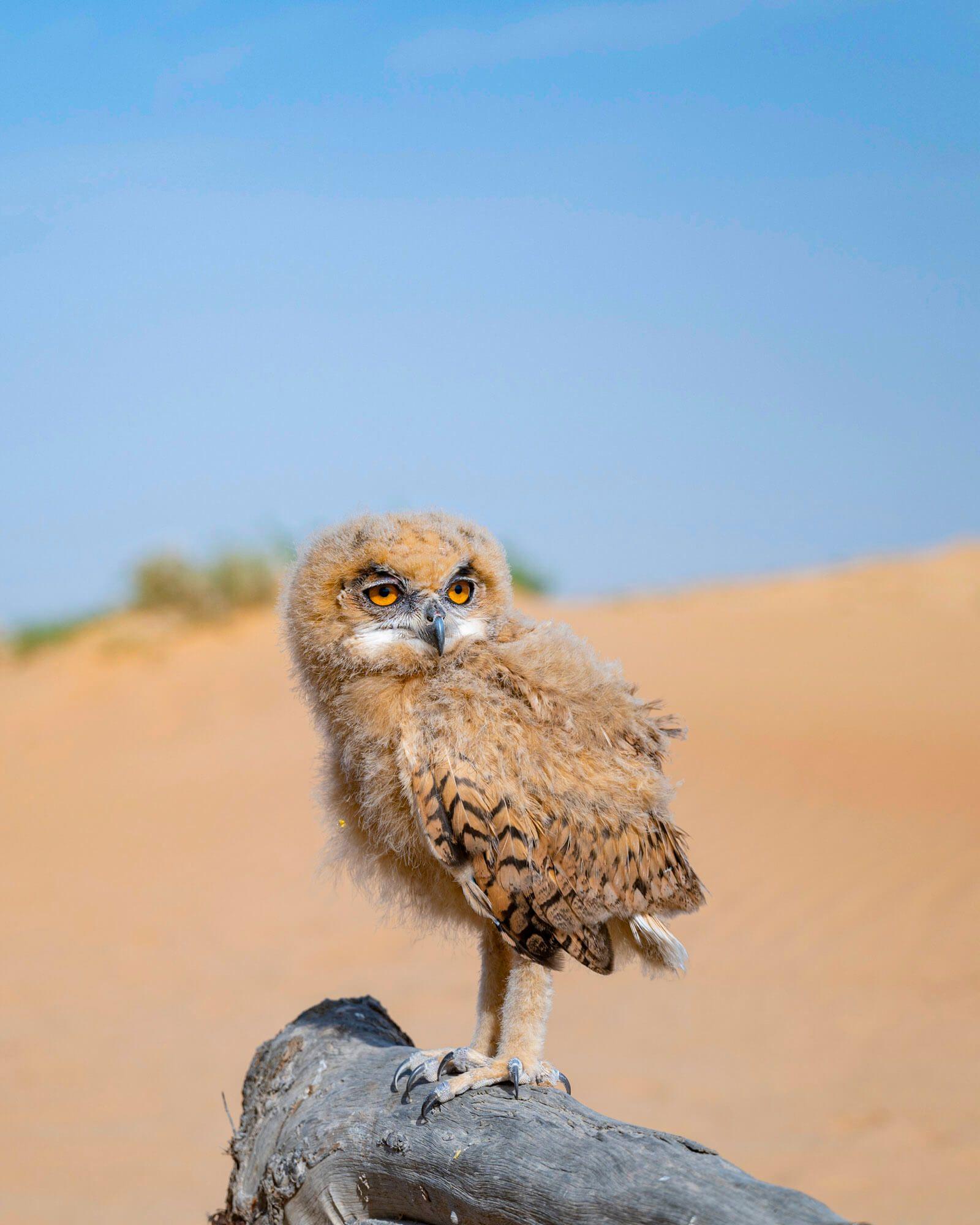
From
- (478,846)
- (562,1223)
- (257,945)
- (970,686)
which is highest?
(970,686)

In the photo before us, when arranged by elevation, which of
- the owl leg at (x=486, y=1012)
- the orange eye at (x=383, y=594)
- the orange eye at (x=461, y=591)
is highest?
the orange eye at (x=461, y=591)

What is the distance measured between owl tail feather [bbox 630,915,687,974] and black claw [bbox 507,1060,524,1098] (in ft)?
1.52

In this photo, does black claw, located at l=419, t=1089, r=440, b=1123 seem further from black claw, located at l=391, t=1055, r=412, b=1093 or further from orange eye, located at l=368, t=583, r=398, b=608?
orange eye, located at l=368, t=583, r=398, b=608

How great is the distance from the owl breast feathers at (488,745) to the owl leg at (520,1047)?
14 cm

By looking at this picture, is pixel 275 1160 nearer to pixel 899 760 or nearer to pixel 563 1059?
pixel 563 1059

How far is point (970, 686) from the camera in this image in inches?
539

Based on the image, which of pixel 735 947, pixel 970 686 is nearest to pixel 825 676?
pixel 970 686

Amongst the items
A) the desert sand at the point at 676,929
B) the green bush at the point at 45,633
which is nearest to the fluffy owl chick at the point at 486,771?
the desert sand at the point at 676,929

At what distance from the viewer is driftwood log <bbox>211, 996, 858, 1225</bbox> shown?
2266mm

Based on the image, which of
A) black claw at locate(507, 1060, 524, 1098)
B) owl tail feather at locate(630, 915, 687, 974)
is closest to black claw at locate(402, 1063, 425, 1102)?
black claw at locate(507, 1060, 524, 1098)

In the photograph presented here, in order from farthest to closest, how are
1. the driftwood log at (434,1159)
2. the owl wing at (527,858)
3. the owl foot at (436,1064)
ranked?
1. the owl foot at (436,1064)
2. the owl wing at (527,858)
3. the driftwood log at (434,1159)

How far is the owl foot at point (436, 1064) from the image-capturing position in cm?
283

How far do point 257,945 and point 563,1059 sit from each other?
3.95m

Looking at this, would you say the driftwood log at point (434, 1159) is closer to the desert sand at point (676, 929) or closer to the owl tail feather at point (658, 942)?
the desert sand at point (676, 929)
